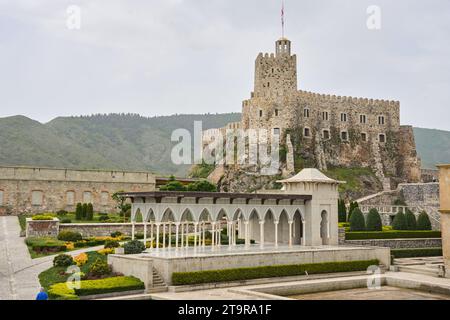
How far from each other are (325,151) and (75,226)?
35173mm

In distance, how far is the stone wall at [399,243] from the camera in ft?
125

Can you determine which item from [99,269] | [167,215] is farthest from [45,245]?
[167,215]

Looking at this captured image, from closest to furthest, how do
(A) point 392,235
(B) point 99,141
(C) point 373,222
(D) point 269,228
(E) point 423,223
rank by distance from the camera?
(D) point 269,228 < (A) point 392,235 < (C) point 373,222 < (E) point 423,223 < (B) point 99,141

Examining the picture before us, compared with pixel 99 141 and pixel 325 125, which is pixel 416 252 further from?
pixel 99 141

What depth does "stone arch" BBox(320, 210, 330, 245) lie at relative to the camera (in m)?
35.6

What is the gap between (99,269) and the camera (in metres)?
25.4

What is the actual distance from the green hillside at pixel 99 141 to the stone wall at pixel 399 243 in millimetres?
63112

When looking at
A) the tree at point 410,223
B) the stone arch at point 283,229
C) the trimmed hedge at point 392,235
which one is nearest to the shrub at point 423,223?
the tree at point 410,223

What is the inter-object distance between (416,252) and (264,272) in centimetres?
1573

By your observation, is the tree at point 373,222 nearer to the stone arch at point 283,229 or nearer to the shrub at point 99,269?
the stone arch at point 283,229

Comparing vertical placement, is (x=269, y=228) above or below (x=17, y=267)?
above

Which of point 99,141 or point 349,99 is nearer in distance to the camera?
point 349,99
